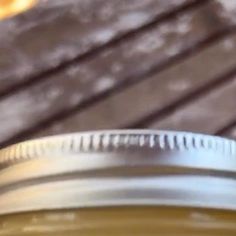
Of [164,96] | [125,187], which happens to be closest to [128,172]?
[125,187]

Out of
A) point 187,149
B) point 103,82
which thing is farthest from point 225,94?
point 187,149

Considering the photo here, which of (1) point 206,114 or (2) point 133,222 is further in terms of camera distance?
(1) point 206,114

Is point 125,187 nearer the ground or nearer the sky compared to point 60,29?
nearer the ground

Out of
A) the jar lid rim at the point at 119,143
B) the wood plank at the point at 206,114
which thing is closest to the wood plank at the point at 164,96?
the wood plank at the point at 206,114

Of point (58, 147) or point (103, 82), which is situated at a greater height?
point (103, 82)

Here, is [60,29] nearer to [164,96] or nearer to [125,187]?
[164,96]

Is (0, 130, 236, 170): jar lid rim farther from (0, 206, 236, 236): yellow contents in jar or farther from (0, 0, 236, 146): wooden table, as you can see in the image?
(0, 0, 236, 146): wooden table

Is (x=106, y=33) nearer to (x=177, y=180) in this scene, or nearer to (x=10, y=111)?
(x=10, y=111)
